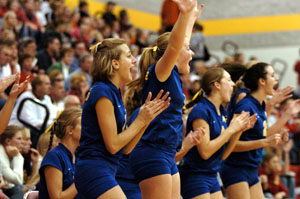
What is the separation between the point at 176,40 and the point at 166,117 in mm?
607

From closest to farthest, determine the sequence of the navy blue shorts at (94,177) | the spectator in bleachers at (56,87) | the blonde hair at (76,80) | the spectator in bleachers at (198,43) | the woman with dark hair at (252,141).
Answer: the navy blue shorts at (94,177) → the woman with dark hair at (252,141) → the spectator in bleachers at (56,87) → the blonde hair at (76,80) → the spectator in bleachers at (198,43)

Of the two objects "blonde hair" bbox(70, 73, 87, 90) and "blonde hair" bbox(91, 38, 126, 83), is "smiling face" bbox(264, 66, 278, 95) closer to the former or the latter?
"blonde hair" bbox(91, 38, 126, 83)

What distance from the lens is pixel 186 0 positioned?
122 inches

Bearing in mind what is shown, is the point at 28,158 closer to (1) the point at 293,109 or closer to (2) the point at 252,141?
(2) the point at 252,141

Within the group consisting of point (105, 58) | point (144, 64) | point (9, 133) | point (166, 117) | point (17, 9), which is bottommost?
point (9, 133)

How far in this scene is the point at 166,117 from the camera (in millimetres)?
3539

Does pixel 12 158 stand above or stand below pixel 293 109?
below

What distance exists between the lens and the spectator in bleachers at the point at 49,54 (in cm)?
891

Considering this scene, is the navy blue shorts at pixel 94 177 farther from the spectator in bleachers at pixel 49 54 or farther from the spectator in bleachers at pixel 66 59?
the spectator in bleachers at pixel 49 54

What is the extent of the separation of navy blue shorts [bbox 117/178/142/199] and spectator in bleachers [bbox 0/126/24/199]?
1.15m

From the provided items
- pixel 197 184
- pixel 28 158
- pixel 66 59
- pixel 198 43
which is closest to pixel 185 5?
pixel 197 184

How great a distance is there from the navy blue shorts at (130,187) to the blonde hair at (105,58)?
1145 millimetres

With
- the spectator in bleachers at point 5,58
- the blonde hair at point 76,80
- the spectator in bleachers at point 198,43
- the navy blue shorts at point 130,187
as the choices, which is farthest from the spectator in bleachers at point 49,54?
the navy blue shorts at point 130,187

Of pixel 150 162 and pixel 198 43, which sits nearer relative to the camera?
pixel 150 162
